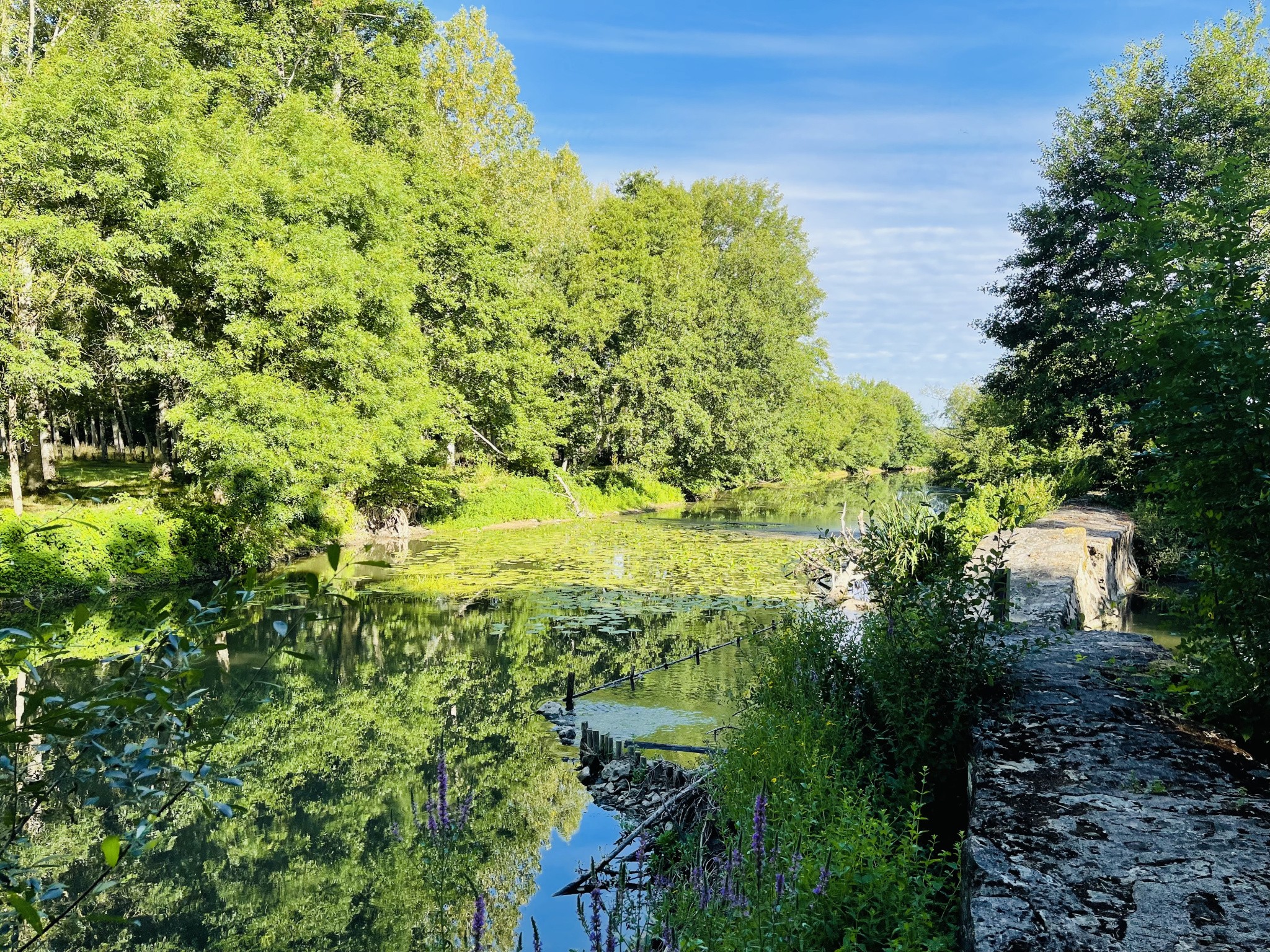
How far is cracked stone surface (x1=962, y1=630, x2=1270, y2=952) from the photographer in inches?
92.9

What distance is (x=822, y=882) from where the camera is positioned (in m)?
2.92

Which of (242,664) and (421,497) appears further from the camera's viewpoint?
(421,497)

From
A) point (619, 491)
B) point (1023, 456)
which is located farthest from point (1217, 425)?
point (619, 491)

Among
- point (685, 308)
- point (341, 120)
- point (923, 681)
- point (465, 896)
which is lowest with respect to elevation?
point (465, 896)

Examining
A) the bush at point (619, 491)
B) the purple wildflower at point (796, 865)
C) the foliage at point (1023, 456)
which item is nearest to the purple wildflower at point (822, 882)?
the purple wildflower at point (796, 865)

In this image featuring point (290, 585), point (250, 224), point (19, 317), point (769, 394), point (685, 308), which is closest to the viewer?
point (290, 585)

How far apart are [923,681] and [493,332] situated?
25127mm

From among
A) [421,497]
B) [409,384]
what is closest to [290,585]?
[409,384]

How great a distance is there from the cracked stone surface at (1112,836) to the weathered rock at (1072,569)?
1.41 metres

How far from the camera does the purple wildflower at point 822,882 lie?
2867 millimetres

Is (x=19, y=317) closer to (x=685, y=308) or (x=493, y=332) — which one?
(x=493, y=332)

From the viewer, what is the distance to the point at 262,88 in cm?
2439

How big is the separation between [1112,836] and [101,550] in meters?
16.1

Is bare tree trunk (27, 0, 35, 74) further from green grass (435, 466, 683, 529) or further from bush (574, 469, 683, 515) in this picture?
bush (574, 469, 683, 515)
